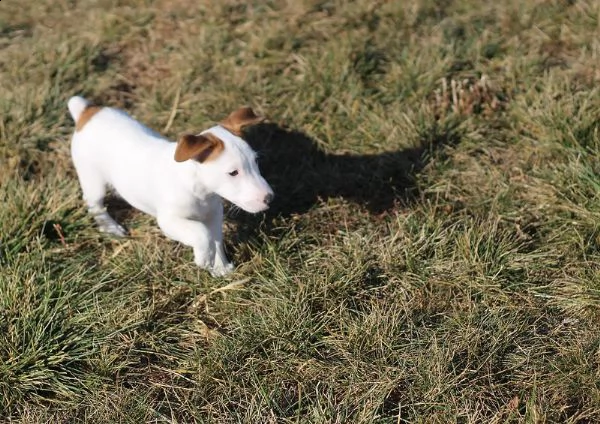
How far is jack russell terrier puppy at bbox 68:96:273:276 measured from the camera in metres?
3.71

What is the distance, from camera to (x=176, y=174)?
3.91m

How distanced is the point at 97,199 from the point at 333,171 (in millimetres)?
1503

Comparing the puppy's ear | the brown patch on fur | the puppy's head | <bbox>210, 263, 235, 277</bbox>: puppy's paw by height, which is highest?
the puppy's ear

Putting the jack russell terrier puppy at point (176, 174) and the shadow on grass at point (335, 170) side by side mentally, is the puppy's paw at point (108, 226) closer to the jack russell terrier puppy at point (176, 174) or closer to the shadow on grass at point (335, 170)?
the jack russell terrier puppy at point (176, 174)

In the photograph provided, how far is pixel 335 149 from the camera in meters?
5.17

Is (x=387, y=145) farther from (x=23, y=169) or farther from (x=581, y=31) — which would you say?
(x=23, y=169)

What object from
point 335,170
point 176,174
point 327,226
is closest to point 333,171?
point 335,170

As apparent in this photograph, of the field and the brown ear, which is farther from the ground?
the brown ear

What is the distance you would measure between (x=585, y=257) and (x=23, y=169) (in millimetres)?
3492

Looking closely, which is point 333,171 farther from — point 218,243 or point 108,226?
point 108,226

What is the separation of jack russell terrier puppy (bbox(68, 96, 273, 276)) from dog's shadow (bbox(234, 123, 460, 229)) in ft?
2.01

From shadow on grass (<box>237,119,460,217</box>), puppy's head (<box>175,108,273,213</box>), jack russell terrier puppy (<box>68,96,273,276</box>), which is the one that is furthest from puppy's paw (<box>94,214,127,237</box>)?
puppy's head (<box>175,108,273,213</box>)

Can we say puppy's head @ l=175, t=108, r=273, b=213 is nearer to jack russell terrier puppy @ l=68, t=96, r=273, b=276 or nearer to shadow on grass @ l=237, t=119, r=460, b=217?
jack russell terrier puppy @ l=68, t=96, r=273, b=276

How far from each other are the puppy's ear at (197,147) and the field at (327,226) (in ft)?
2.72
